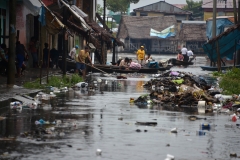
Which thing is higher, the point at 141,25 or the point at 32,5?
the point at 141,25

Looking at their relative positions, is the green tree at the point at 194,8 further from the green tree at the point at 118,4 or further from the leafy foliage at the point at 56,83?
the leafy foliage at the point at 56,83

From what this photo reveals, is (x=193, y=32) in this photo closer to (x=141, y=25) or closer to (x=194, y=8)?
(x=141, y=25)

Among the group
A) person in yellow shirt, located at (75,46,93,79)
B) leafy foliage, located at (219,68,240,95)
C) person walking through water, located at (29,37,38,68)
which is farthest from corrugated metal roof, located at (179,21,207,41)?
leafy foliage, located at (219,68,240,95)

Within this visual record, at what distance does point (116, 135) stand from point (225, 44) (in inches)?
1142

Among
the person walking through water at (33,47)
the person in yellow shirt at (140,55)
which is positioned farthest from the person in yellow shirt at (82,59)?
the person in yellow shirt at (140,55)

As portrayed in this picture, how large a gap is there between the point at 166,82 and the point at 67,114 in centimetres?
1184

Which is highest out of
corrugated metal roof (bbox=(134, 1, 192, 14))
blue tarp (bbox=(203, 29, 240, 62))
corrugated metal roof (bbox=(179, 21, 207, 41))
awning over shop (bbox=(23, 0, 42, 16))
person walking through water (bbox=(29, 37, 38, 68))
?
corrugated metal roof (bbox=(134, 1, 192, 14))

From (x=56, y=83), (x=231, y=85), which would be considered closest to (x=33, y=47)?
(x=56, y=83)

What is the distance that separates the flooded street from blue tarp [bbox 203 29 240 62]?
2223cm

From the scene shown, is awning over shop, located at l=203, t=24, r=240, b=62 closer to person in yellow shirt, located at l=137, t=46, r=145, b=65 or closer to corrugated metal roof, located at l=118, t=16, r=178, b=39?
person in yellow shirt, located at l=137, t=46, r=145, b=65

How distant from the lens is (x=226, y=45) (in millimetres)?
38562

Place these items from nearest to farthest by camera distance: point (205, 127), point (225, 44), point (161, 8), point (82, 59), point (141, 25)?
1. point (205, 127)
2. point (82, 59)
3. point (225, 44)
4. point (141, 25)
5. point (161, 8)

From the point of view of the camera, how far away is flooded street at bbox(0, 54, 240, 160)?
8.52 m

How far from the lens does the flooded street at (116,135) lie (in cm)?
852
